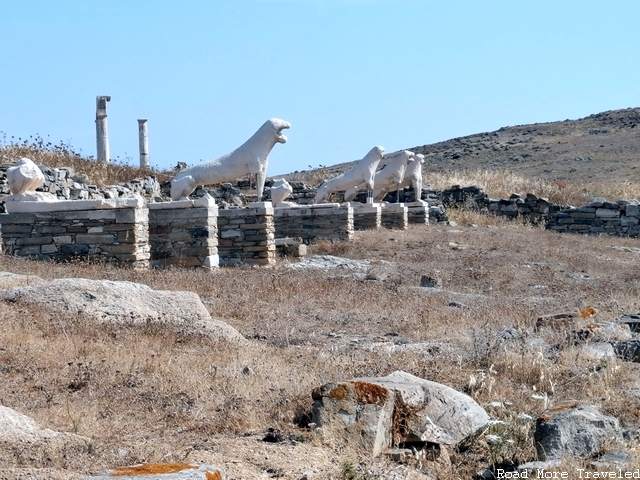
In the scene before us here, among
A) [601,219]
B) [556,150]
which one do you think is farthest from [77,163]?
[556,150]

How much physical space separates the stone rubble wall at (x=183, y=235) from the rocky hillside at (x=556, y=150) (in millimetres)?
25839

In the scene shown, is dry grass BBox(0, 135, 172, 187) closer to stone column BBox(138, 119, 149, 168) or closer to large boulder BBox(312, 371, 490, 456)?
stone column BBox(138, 119, 149, 168)

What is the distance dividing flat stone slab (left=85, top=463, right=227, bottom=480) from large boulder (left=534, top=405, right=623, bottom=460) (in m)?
1.84

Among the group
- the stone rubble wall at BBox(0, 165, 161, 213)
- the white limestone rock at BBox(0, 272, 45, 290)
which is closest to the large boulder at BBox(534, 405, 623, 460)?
the white limestone rock at BBox(0, 272, 45, 290)

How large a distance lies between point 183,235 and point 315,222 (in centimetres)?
560

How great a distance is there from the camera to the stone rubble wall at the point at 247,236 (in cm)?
1414

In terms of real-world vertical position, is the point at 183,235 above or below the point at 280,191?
below

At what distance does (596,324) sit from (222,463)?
4.80 m

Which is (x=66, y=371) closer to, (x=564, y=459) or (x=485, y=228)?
(x=564, y=459)

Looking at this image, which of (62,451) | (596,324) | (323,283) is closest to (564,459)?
(62,451)

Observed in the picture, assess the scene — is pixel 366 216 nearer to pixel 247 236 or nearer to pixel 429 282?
pixel 247 236

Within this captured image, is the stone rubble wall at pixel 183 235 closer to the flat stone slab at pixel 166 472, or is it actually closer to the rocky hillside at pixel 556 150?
the flat stone slab at pixel 166 472

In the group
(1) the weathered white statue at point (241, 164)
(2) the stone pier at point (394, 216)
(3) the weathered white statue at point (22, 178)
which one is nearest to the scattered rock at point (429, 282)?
(1) the weathered white statue at point (241, 164)

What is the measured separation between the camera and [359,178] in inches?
831
